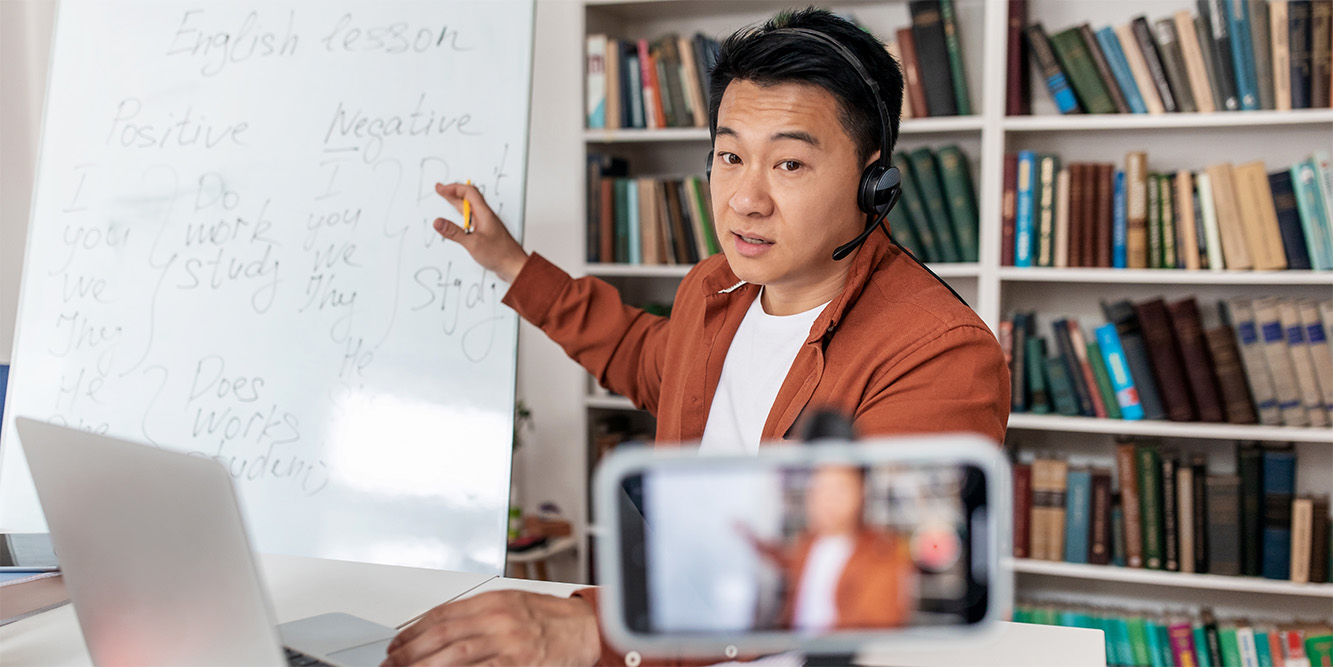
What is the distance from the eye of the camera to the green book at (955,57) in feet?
7.12

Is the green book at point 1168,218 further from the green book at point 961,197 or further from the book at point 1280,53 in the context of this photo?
the green book at point 961,197

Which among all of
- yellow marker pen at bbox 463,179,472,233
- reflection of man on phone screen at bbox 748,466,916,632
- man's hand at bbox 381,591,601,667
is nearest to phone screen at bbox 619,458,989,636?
reflection of man on phone screen at bbox 748,466,916,632

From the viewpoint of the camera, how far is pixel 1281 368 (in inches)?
79.6

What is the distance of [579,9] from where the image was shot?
2428 mm

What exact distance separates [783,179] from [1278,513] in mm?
1628

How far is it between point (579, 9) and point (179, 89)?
116 centimetres

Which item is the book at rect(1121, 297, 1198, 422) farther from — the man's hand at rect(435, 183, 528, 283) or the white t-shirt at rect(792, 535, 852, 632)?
the white t-shirt at rect(792, 535, 852, 632)

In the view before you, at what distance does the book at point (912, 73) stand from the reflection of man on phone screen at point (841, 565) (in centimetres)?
198

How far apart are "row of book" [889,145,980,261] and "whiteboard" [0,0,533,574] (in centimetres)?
113

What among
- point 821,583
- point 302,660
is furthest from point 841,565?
point 302,660

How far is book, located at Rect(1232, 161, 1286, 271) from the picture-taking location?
6.63 ft

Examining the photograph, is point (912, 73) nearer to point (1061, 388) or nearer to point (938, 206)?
point (938, 206)

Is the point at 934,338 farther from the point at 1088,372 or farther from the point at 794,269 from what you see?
the point at 1088,372

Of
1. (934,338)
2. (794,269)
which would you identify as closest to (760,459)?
(934,338)
